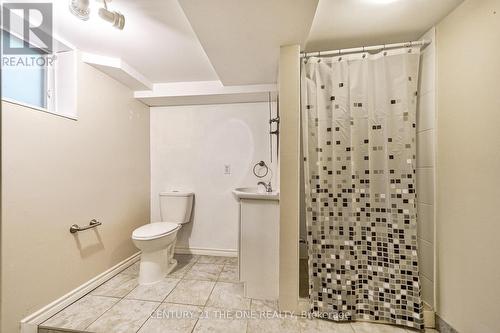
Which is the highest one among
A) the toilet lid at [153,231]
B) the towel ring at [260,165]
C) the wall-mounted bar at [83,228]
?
the towel ring at [260,165]

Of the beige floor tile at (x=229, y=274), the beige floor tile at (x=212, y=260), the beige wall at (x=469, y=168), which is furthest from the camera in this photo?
the beige floor tile at (x=212, y=260)

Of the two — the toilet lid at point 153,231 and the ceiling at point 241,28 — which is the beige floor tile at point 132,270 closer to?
the toilet lid at point 153,231

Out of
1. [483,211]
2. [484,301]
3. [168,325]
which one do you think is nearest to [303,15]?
[483,211]

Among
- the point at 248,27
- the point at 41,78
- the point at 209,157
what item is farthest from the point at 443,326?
the point at 41,78

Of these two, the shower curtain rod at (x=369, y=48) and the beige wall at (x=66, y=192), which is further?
the shower curtain rod at (x=369, y=48)

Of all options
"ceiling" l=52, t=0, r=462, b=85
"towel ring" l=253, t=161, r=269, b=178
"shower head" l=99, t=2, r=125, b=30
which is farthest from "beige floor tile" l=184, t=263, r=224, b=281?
"shower head" l=99, t=2, r=125, b=30

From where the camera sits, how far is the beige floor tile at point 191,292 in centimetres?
176

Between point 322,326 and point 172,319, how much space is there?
3.35 feet

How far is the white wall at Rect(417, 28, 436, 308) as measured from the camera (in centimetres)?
151

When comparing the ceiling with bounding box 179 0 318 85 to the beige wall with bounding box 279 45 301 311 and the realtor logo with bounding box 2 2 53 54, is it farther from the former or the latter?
the realtor logo with bounding box 2 2 53 54

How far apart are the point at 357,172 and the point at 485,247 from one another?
75 centimetres

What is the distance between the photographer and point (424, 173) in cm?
156

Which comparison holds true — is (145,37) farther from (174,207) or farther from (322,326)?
(322,326)

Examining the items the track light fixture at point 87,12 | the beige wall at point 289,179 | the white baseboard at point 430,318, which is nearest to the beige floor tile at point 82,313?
the beige wall at point 289,179
